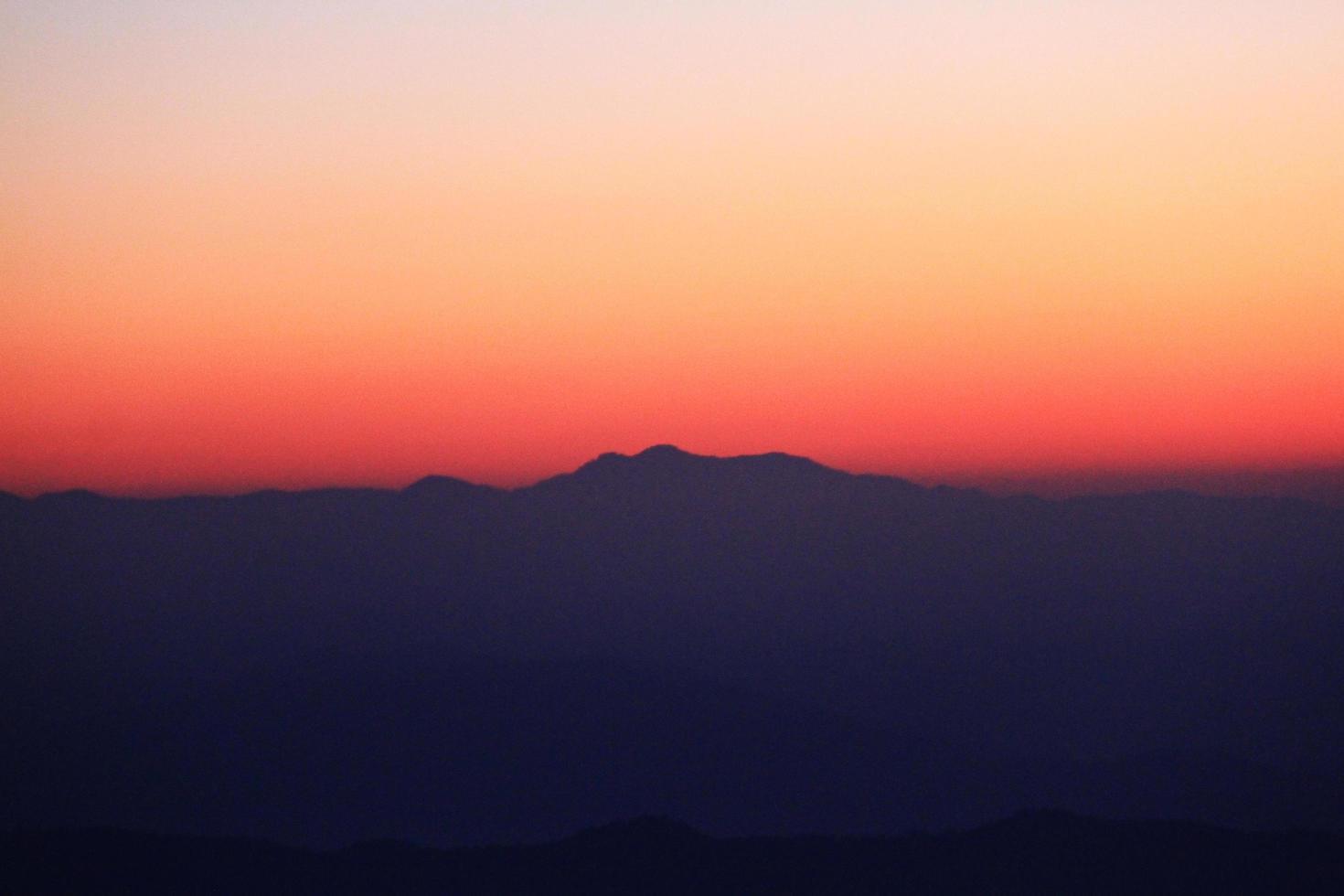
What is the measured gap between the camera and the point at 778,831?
2749 inches

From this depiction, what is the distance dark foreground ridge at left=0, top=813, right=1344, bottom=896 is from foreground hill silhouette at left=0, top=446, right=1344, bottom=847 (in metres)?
8.90

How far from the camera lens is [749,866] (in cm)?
5456

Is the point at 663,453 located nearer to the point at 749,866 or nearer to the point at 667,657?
the point at 667,657

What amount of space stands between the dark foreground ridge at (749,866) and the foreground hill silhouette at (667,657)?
8895mm

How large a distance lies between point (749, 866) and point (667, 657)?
→ 43.5 metres

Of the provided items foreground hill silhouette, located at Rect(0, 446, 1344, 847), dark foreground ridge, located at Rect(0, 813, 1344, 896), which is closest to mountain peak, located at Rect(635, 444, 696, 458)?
foreground hill silhouette, located at Rect(0, 446, 1344, 847)

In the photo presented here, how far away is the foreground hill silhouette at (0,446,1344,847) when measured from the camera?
74938 millimetres

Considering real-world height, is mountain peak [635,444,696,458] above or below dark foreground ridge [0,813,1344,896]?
above

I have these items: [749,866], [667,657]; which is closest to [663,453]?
[667,657]

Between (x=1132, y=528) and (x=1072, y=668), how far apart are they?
76.6 ft

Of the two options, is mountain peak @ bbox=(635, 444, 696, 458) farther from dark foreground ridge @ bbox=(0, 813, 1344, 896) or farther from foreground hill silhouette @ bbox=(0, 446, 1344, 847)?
dark foreground ridge @ bbox=(0, 813, 1344, 896)

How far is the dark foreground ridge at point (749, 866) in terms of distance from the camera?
5191 centimetres

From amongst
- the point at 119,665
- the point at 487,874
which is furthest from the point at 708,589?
the point at 487,874

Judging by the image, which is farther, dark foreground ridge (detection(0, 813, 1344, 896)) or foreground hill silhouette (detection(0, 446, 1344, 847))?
foreground hill silhouette (detection(0, 446, 1344, 847))
